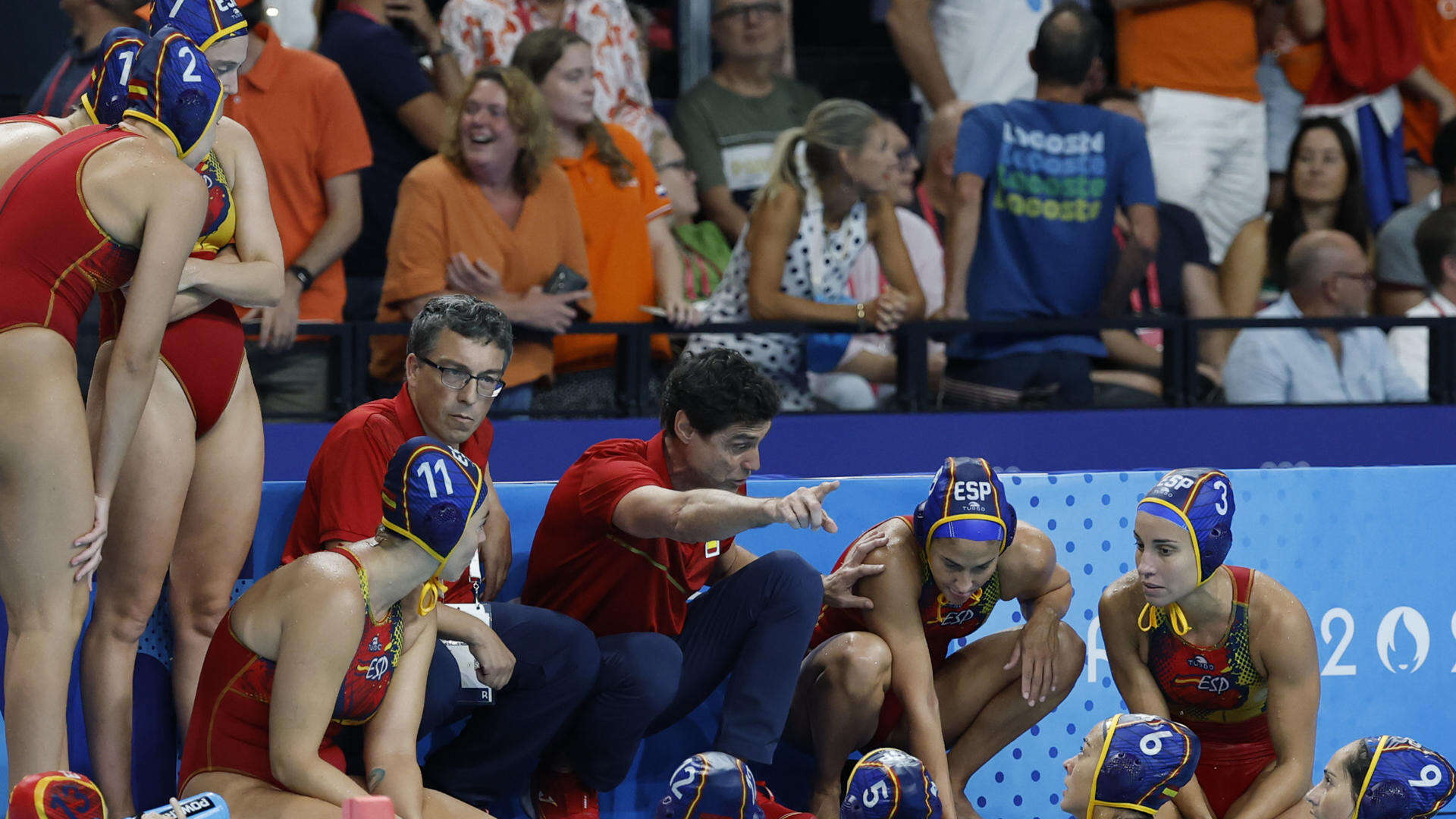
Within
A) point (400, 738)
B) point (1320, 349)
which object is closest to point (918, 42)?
point (1320, 349)

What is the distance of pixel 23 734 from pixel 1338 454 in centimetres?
465

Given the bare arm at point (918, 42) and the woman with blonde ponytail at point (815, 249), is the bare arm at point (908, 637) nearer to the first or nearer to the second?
the woman with blonde ponytail at point (815, 249)

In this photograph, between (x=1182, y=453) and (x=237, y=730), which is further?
(x=1182, y=453)

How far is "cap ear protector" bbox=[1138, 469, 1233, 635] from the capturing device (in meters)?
3.91

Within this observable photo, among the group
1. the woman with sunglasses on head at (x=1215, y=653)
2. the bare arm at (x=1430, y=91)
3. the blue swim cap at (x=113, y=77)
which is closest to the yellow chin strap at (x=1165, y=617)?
the woman with sunglasses on head at (x=1215, y=653)

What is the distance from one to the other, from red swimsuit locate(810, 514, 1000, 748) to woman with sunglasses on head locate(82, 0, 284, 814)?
1.48 m

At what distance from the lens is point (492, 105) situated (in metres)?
5.25

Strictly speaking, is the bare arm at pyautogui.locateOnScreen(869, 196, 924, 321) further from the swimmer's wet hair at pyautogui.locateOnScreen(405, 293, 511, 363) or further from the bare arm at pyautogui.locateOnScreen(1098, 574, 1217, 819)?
the swimmer's wet hair at pyautogui.locateOnScreen(405, 293, 511, 363)

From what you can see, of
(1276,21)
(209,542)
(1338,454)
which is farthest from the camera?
(1276,21)

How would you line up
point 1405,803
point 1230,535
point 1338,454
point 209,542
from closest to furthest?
1. point 1405,803
2. point 209,542
3. point 1230,535
4. point 1338,454

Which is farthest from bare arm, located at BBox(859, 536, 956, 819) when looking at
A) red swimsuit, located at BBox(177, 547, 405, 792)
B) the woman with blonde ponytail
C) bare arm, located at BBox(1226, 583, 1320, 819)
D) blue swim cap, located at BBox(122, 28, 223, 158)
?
blue swim cap, located at BBox(122, 28, 223, 158)

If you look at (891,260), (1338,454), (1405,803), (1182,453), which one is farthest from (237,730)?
(1338,454)

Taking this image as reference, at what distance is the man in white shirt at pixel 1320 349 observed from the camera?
6.31 metres

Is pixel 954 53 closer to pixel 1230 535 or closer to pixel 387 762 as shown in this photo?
pixel 1230 535
